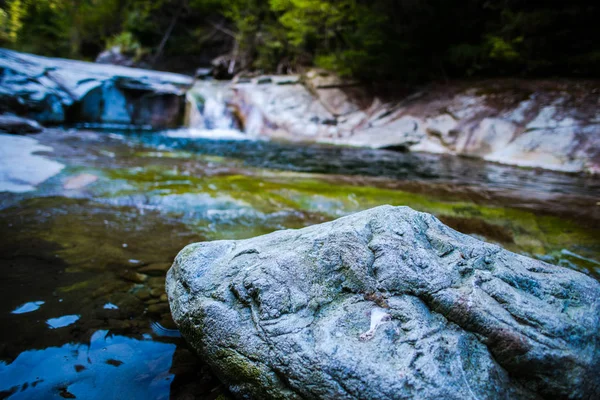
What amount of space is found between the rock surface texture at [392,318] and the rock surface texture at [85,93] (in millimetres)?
11657

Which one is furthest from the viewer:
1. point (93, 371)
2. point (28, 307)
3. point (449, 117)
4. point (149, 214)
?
point (449, 117)

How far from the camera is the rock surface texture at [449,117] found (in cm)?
898

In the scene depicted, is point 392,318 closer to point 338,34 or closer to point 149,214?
point 149,214

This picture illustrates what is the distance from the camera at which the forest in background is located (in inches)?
431

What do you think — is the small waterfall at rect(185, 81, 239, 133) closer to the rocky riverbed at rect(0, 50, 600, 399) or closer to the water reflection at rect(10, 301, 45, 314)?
the rocky riverbed at rect(0, 50, 600, 399)

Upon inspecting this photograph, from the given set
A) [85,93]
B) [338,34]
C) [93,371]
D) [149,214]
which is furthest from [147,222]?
[338,34]

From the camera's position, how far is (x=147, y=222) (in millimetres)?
4133

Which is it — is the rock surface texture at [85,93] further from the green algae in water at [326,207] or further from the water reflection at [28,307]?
the water reflection at [28,307]

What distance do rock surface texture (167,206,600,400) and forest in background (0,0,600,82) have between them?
12.3 meters

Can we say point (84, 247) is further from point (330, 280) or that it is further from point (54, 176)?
point (330, 280)

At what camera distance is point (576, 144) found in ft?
28.3

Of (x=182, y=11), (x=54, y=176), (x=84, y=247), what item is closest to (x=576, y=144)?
(x=84, y=247)

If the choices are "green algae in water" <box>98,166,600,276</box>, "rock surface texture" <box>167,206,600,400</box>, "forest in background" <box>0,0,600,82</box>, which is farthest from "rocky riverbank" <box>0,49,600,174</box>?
"rock surface texture" <box>167,206,600,400</box>

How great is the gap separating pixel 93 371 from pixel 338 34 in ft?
54.2
